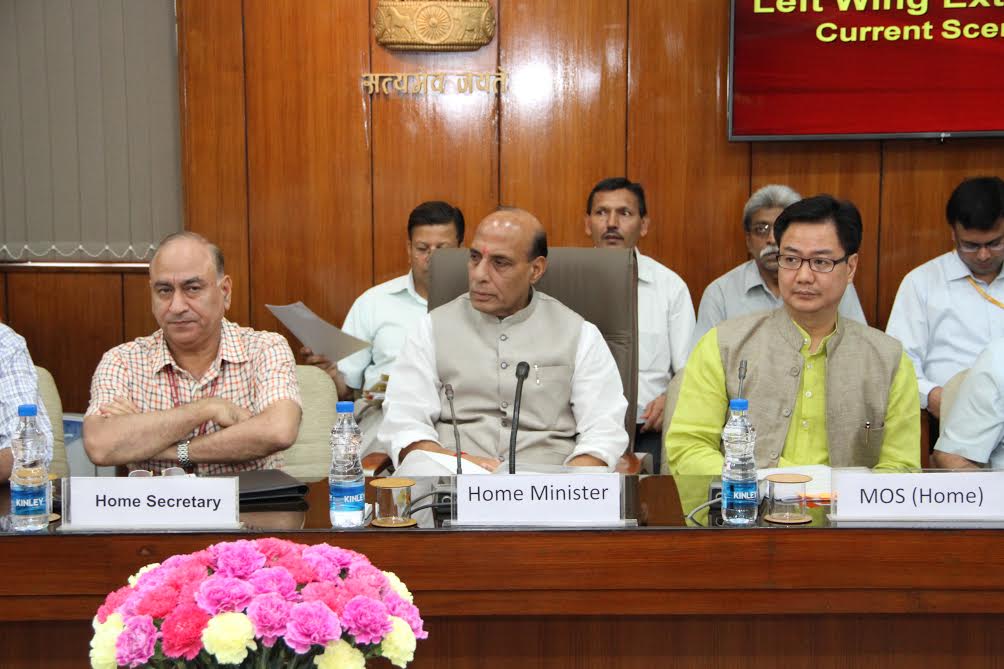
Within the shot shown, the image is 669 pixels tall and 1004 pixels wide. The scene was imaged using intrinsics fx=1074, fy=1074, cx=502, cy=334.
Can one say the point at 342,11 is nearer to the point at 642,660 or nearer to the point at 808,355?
the point at 808,355

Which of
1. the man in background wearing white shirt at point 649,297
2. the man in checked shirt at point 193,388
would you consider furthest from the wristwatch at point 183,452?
the man in background wearing white shirt at point 649,297

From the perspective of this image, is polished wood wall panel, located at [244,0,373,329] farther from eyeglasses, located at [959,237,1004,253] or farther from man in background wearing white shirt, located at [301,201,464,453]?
eyeglasses, located at [959,237,1004,253]

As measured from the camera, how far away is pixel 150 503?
66.2 inches

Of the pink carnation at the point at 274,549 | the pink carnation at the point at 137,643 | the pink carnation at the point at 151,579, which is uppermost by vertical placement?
the pink carnation at the point at 274,549

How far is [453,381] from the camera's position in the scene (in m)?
2.56

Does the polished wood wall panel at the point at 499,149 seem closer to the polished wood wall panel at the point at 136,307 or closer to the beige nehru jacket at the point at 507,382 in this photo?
the polished wood wall panel at the point at 136,307

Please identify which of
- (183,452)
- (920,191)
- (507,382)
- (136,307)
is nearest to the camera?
(183,452)

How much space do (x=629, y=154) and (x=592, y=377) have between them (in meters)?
1.93

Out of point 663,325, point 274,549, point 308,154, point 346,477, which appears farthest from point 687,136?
point 274,549

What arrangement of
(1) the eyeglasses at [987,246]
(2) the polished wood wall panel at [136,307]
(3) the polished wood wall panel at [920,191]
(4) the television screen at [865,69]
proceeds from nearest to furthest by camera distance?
(1) the eyeglasses at [987,246] < (4) the television screen at [865,69] < (3) the polished wood wall panel at [920,191] < (2) the polished wood wall panel at [136,307]

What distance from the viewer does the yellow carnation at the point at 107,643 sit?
3.41 ft

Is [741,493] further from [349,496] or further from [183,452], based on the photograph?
[183,452]

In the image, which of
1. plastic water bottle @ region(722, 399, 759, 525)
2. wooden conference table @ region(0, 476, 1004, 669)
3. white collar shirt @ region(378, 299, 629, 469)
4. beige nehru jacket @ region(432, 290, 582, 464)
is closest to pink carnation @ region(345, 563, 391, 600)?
wooden conference table @ region(0, 476, 1004, 669)

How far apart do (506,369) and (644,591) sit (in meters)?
0.99
